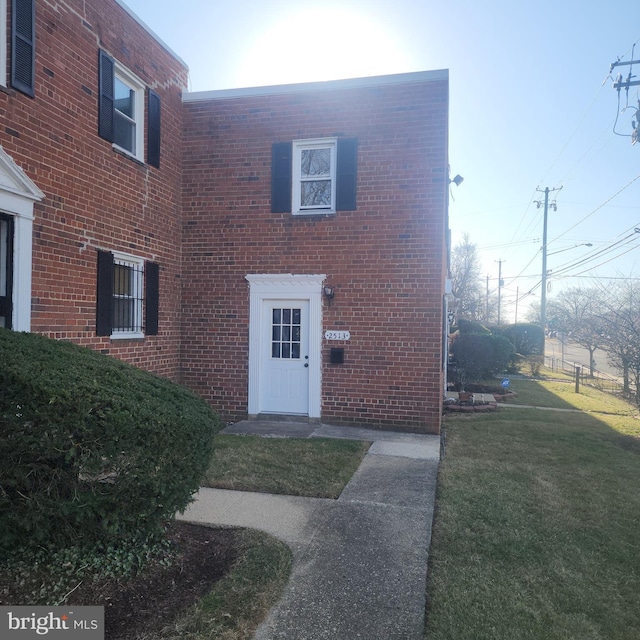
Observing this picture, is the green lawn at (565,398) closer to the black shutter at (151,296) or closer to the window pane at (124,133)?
the black shutter at (151,296)

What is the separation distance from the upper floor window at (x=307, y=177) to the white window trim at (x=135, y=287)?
100 inches

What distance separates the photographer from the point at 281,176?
884 centimetres

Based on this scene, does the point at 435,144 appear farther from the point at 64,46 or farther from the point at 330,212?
Answer: the point at 64,46

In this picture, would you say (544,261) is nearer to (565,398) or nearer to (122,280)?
(565,398)

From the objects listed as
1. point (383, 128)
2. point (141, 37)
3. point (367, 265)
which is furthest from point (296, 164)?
point (141, 37)

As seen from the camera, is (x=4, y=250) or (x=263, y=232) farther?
(x=263, y=232)

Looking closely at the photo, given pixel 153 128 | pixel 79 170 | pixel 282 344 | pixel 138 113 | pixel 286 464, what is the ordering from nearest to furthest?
pixel 286 464
pixel 79 170
pixel 138 113
pixel 153 128
pixel 282 344

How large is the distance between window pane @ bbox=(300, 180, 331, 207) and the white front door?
5.87 ft

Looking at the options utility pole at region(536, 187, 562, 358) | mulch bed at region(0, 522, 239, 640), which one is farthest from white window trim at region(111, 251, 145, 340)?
utility pole at region(536, 187, 562, 358)

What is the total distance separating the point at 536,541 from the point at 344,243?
5.77 m

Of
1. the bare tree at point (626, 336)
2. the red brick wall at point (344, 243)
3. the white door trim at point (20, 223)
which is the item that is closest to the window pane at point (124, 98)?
the red brick wall at point (344, 243)

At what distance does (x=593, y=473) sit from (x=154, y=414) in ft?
18.2

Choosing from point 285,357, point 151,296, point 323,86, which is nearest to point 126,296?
point 151,296

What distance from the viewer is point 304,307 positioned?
8945mm
